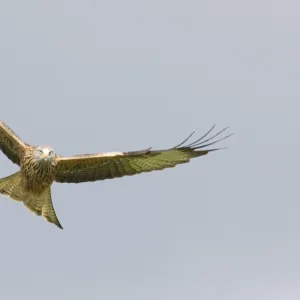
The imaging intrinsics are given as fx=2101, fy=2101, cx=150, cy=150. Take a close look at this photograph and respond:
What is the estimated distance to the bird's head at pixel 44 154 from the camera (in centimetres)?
3316

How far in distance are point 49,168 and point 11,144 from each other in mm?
779

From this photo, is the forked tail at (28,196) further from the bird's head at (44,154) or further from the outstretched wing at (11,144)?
the bird's head at (44,154)

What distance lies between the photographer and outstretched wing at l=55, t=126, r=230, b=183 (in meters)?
32.6

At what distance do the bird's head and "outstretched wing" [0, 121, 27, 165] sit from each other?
1.00 ft

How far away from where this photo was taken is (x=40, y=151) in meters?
33.2

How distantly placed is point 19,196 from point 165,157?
2.50 meters

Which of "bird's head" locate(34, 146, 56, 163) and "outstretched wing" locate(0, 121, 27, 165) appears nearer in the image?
"bird's head" locate(34, 146, 56, 163)

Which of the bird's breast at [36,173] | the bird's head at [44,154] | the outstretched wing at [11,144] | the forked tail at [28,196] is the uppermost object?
the outstretched wing at [11,144]

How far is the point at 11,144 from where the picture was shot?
3350 centimetres

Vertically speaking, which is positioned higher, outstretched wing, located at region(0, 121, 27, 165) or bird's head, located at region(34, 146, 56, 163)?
outstretched wing, located at region(0, 121, 27, 165)

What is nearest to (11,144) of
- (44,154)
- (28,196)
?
(44,154)

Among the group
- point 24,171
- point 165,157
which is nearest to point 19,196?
point 24,171

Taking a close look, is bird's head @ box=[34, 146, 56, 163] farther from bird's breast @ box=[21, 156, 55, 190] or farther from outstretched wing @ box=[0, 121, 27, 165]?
outstretched wing @ box=[0, 121, 27, 165]

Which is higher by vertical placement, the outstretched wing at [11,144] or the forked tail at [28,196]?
the outstretched wing at [11,144]
